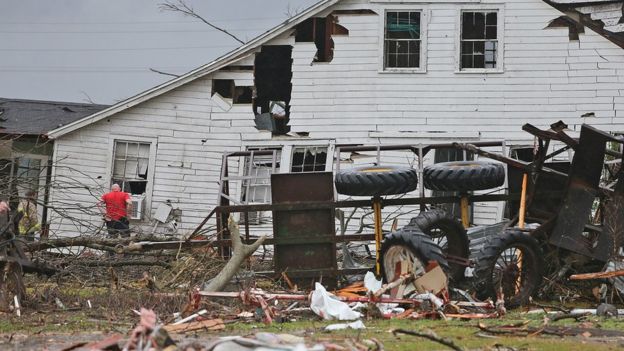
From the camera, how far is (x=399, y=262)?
12.2 metres

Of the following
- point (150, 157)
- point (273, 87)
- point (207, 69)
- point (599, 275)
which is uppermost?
point (207, 69)

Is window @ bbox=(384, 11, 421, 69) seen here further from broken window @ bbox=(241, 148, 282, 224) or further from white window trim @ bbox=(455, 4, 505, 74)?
broken window @ bbox=(241, 148, 282, 224)

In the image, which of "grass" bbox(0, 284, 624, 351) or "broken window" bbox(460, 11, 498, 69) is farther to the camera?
"broken window" bbox(460, 11, 498, 69)

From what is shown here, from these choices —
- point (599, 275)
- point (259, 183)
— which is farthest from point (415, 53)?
point (599, 275)

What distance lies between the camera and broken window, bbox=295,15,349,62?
22.5 meters

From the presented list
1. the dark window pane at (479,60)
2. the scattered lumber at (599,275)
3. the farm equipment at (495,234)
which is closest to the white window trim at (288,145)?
the dark window pane at (479,60)

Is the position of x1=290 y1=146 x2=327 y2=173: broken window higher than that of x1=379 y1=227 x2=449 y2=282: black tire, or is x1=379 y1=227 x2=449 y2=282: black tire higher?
x1=290 y1=146 x2=327 y2=173: broken window

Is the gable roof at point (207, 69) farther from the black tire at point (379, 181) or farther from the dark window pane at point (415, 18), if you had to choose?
the black tire at point (379, 181)

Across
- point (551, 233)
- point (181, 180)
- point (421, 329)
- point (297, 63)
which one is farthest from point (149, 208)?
point (421, 329)

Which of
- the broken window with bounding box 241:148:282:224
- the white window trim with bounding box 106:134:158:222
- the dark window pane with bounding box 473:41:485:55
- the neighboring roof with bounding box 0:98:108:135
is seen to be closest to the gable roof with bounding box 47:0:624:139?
the white window trim with bounding box 106:134:158:222

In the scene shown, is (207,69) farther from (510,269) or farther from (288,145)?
(510,269)

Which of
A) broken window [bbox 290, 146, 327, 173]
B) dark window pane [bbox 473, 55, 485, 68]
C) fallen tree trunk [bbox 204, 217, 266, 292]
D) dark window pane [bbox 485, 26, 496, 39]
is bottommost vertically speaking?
fallen tree trunk [bbox 204, 217, 266, 292]

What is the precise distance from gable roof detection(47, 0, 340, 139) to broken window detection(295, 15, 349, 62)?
0.79 feet

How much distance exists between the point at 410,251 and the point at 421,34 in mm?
11091
